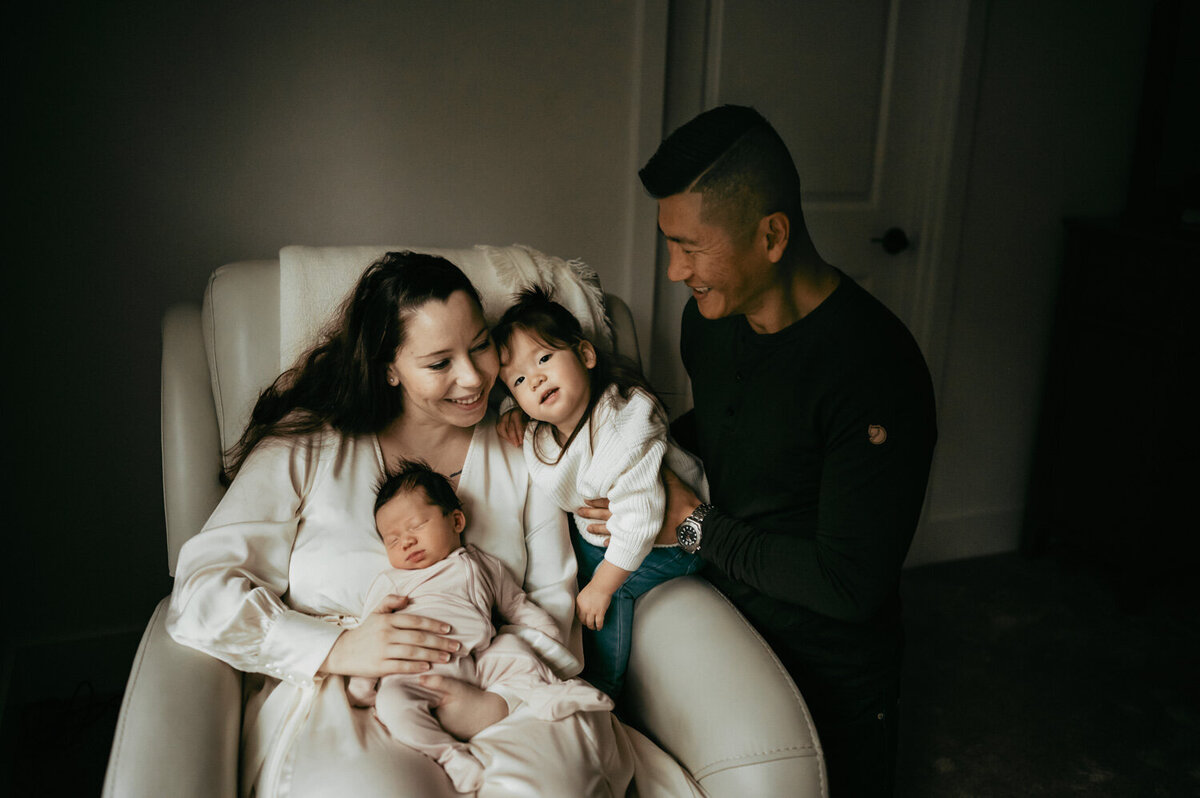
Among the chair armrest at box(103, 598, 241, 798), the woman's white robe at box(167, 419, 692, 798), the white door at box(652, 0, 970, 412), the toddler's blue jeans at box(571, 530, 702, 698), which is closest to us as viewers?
the chair armrest at box(103, 598, 241, 798)

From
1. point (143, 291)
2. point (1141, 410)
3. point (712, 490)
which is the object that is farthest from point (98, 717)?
Result: point (1141, 410)

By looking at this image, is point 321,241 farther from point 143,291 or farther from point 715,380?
point 715,380

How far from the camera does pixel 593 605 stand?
1.41 meters

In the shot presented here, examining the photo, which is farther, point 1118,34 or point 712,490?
point 1118,34

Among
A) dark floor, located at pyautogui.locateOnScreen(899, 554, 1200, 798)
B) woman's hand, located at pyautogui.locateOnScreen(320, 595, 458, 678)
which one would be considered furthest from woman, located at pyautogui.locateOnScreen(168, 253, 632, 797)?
dark floor, located at pyautogui.locateOnScreen(899, 554, 1200, 798)

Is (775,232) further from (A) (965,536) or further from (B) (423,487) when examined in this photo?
(A) (965,536)

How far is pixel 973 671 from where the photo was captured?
7.64ft

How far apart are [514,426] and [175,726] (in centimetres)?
64

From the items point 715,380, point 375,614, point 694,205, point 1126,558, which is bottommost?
point 1126,558

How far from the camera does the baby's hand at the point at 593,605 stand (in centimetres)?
140

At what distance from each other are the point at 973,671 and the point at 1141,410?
0.85m

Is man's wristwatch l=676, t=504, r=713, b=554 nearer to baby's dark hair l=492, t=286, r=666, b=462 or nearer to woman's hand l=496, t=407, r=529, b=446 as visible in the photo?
baby's dark hair l=492, t=286, r=666, b=462

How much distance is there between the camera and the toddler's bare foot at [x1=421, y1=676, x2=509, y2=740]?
1.20 m

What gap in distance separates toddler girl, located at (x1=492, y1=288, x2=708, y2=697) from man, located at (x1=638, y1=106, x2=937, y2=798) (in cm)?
7
